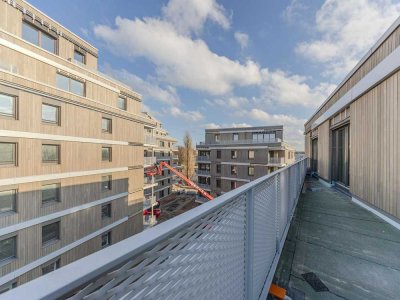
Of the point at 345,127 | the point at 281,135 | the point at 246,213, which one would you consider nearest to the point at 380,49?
the point at 345,127

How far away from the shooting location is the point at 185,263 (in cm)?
90

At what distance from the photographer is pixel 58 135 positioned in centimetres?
963

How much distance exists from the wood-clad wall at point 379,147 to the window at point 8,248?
1333 cm

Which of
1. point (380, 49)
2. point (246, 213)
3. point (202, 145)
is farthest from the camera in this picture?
point (202, 145)

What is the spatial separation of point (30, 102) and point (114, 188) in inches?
267

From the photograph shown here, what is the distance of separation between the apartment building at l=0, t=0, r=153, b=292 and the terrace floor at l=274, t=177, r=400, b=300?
417 inches

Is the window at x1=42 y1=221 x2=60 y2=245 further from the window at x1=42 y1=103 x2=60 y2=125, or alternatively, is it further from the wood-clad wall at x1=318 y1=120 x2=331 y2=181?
the wood-clad wall at x1=318 y1=120 x2=331 y2=181

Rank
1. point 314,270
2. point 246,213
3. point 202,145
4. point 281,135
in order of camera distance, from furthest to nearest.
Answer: point 202,145 < point 281,135 < point 314,270 < point 246,213

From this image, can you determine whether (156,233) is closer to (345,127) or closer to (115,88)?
(345,127)

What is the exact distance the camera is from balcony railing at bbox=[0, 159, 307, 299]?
0.48 metres

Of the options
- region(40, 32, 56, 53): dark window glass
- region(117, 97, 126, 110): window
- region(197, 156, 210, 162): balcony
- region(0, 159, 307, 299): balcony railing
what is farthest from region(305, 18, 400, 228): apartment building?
region(197, 156, 210, 162): balcony

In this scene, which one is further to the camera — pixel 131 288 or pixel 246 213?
pixel 246 213

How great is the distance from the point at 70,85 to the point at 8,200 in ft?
21.6

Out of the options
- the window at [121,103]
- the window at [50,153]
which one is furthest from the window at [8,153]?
the window at [121,103]
